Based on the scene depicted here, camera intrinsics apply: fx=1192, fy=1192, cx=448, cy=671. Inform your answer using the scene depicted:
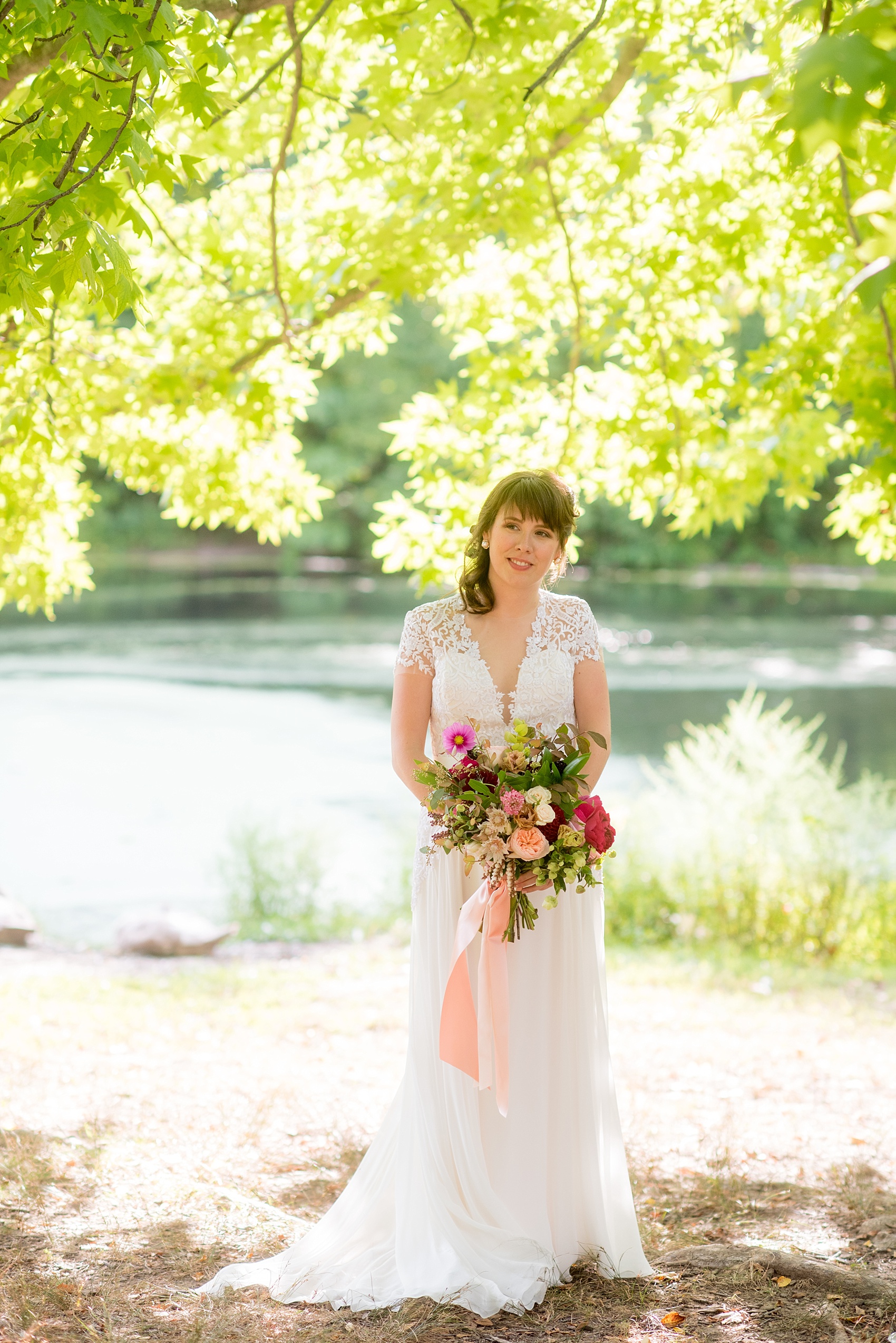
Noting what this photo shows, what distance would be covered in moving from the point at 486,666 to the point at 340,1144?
7.12 feet

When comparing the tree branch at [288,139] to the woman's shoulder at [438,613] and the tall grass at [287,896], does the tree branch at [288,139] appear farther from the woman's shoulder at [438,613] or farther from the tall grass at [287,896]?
the tall grass at [287,896]

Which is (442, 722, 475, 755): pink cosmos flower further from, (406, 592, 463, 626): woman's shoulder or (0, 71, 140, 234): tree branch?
(0, 71, 140, 234): tree branch

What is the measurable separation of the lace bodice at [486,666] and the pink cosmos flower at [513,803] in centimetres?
39

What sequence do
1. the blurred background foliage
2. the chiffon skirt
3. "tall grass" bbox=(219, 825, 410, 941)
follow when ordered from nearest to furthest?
the chiffon skirt < "tall grass" bbox=(219, 825, 410, 941) < the blurred background foliage

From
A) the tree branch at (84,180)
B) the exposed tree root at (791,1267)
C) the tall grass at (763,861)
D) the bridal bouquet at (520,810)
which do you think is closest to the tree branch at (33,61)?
the tree branch at (84,180)

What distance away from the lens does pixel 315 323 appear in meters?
5.70

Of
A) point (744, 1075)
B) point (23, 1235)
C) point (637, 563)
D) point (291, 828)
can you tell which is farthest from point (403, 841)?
point (637, 563)

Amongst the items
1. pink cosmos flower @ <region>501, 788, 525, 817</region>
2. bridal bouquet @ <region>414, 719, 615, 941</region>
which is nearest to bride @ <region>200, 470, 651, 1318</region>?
bridal bouquet @ <region>414, 719, 615, 941</region>

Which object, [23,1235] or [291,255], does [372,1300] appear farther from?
[291,255]

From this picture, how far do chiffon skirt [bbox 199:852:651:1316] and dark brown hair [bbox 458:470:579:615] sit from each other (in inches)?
31.5

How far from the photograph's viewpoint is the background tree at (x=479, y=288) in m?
4.98

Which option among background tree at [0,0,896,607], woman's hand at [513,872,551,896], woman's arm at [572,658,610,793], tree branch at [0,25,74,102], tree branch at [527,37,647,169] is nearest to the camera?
woman's hand at [513,872,551,896]

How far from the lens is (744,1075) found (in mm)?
5570

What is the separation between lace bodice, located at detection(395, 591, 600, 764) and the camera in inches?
138
